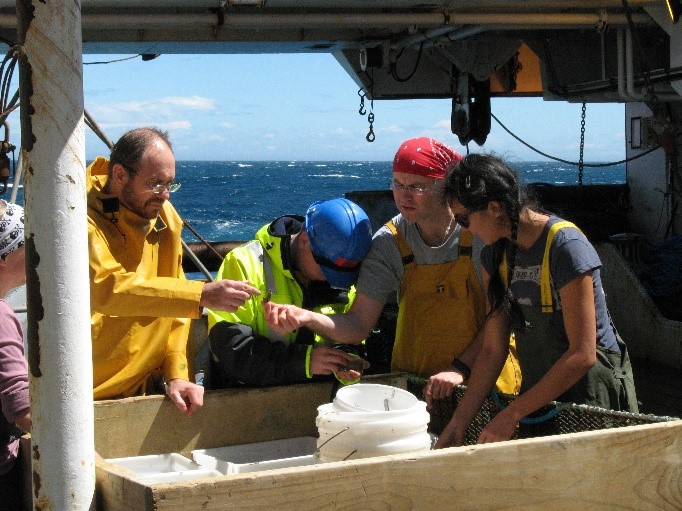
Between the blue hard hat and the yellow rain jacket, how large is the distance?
49cm

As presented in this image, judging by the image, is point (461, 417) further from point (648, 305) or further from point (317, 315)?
point (648, 305)

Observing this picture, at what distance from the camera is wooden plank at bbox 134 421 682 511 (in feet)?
8.79

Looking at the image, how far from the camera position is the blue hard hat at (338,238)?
3988 millimetres

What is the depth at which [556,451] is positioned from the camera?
3.04m

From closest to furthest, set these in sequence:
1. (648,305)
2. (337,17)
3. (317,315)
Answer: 1. (317,315)
2. (337,17)
3. (648,305)

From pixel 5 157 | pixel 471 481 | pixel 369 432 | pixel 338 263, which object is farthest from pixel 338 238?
pixel 5 157

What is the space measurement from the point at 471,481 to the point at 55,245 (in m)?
1.33

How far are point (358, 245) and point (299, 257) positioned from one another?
0.25 metres

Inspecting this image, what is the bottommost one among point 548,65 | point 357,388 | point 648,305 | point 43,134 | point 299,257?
point 648,305

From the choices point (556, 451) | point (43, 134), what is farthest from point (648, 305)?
point (43, 134)

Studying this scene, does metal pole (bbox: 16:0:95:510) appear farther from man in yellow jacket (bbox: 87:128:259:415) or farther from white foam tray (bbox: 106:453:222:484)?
man in yellow jacket (bbox: 87:128:259:415)

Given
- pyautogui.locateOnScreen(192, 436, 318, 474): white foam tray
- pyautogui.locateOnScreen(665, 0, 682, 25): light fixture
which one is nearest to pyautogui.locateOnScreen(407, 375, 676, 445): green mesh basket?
pyautogui.locateOnScreen(192, 436, 318, 474): white foam tray

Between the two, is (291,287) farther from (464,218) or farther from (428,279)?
(464,218)

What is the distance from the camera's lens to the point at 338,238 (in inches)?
157
